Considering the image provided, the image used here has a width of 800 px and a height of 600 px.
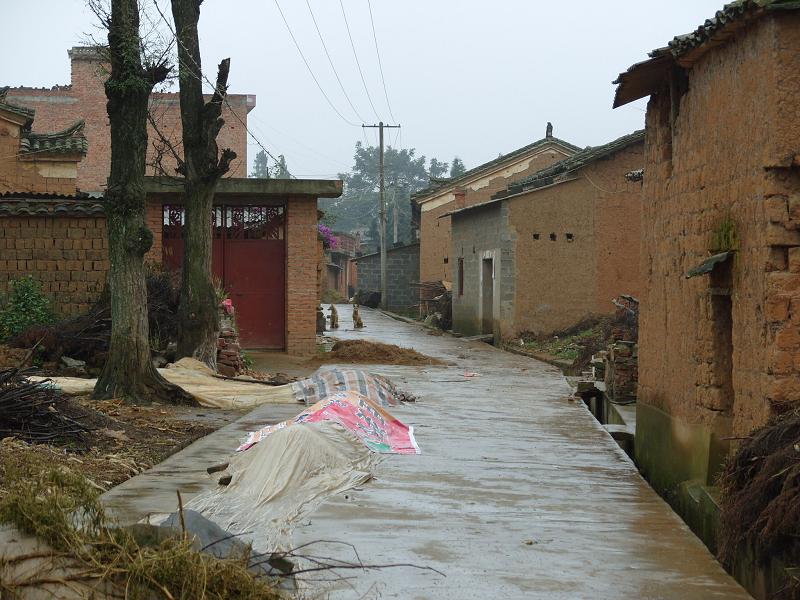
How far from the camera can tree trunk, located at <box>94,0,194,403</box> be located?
12.2m

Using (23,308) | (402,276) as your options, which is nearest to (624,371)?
(23,308)

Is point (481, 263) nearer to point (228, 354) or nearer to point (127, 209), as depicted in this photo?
point (228, 354)

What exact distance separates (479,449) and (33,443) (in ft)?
12.8

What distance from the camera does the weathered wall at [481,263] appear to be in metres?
26.7

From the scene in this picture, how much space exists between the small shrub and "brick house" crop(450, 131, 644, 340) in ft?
41.4

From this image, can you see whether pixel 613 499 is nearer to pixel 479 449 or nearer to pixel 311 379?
pixel 479 449

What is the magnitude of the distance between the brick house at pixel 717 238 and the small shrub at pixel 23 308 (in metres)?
10.6

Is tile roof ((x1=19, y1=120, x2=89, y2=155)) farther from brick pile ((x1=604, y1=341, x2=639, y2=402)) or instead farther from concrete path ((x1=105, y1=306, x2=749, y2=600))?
concrete path ((x1=105, y1=306, x2=749, y2=600))

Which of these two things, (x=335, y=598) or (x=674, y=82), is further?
(x=674, y=82)

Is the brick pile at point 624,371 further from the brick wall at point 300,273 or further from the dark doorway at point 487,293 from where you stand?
the dark doorway at point 487,293

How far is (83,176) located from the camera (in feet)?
143

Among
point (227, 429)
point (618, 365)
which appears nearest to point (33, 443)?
point (227, 429)

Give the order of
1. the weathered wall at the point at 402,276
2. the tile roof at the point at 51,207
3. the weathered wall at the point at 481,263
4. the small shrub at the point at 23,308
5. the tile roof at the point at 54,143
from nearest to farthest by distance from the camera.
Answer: the small shrub at the point at 23,308 < the tile roof at the point at 51,207 < the tile roof at the point at 54,143 < the weathered wall at the point at 481,263 < the weathered wall at the point at 402,276

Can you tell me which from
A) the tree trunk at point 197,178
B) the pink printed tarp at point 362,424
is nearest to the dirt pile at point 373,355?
the tree trunk at point 197,178
